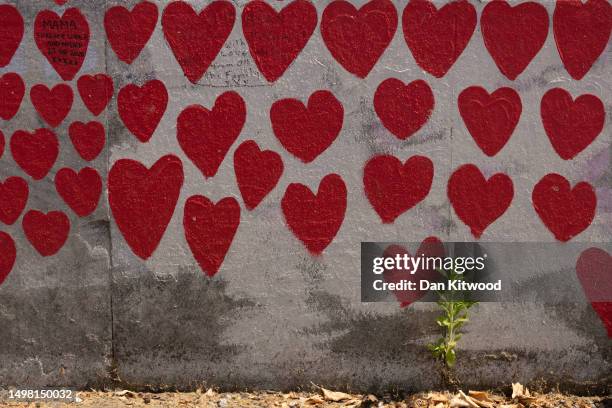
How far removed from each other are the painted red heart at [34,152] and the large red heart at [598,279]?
290 cm

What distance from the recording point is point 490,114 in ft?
10.4

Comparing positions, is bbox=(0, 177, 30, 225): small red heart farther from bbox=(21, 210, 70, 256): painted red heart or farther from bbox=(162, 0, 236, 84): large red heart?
bbox=(162, 0, 236, 84): large red heart

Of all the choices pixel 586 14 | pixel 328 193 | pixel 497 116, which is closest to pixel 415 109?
pixel 497 116

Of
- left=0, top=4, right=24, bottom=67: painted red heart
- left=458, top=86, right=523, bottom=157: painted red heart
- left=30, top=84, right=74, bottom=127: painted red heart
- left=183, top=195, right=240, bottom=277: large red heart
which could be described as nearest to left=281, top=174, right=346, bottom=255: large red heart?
left=183, top=195, right=240, bottom=277: large red heart

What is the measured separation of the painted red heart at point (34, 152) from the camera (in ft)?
10.7

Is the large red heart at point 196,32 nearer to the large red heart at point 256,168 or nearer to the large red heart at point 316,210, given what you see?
the large red heart at point 256,168

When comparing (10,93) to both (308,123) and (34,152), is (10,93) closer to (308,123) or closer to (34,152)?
(34,152)

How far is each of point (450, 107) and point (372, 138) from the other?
1.44 ft

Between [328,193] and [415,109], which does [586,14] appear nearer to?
[415,109]

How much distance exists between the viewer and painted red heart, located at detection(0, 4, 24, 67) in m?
3.23

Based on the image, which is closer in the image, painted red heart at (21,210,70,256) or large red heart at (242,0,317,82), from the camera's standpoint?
large red heart at (242,0,317,82)

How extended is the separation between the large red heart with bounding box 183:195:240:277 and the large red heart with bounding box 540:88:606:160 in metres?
1.71

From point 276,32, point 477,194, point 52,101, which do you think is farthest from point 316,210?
point 52,101

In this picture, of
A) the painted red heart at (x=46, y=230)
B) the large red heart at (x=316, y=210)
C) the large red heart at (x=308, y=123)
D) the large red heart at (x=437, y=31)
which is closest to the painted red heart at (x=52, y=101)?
the painted red heart at (x=46, y=230)
